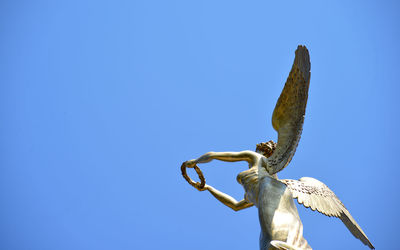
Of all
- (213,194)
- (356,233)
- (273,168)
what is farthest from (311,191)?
(213,194)

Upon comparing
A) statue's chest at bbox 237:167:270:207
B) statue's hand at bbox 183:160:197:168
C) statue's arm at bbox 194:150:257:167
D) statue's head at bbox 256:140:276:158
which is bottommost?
statue's chest at bbox 237:167:270:207

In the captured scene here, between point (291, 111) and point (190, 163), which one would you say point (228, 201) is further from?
point (291, 111)

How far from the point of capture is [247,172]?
26.0 ft

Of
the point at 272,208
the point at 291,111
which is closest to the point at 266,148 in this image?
the point at 291,111

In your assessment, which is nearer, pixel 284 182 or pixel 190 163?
pixel 284 182

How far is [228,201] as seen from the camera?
875 cm

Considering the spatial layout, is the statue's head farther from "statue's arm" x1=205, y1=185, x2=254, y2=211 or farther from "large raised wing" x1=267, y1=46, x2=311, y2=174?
"statue's arm" x1=205, y1=185, x2=254, y2=211

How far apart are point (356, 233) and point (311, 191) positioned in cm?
116

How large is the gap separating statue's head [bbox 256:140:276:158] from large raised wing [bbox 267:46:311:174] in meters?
0.36

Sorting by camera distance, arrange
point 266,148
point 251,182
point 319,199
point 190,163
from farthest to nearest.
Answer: point 266,148
point 190,163
point 251,182
point 319,199

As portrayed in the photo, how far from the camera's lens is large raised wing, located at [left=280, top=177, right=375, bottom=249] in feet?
24.3

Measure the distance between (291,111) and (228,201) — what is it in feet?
6.31

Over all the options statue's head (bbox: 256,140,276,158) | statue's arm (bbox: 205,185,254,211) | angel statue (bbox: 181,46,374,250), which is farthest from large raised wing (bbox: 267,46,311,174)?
statue's arm (bbox: 205,185,254,211)

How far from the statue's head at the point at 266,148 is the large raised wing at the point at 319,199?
671 millimetres
